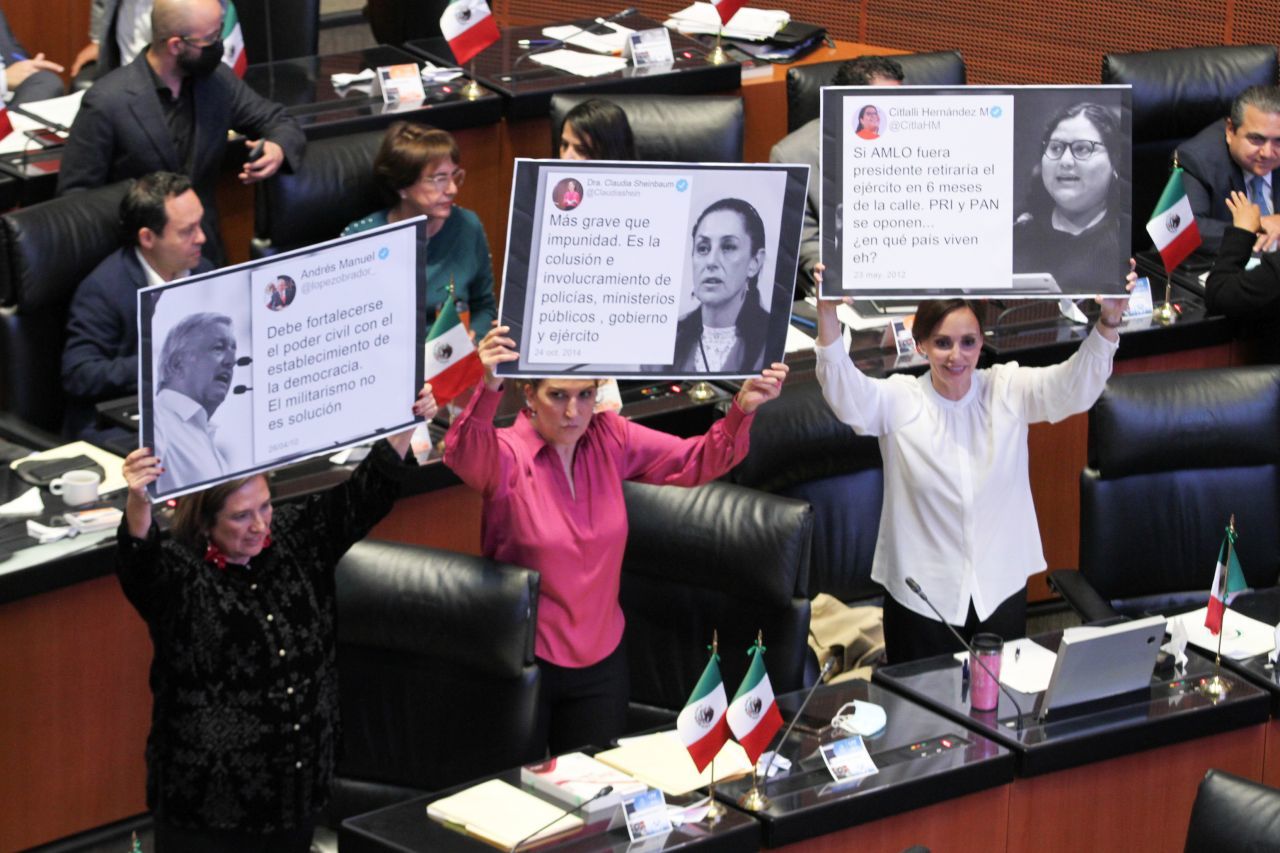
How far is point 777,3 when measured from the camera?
954cm

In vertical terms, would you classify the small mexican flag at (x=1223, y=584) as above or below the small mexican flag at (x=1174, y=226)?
below

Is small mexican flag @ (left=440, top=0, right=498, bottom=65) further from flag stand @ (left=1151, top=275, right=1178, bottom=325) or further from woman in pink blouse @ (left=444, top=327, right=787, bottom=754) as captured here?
woman in pink blouse @ (left=444, top=327, right=787, bottom=754)

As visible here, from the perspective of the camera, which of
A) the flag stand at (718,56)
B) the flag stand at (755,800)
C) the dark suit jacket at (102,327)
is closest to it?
the flag stand at (755,800)

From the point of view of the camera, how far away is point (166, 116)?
580cm

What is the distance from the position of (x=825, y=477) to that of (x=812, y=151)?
5.08 ft

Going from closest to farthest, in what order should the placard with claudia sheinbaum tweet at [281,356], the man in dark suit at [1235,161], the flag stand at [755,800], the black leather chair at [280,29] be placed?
the placard with claudia sheinbaum tweet at [281,356], the flag stand at [755,800], the man in dark suit at [1235,161], the black leather chair at [280,29]

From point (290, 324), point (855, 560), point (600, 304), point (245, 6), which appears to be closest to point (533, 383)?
point (600, 304)

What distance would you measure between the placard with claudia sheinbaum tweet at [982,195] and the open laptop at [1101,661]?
73 centimetres

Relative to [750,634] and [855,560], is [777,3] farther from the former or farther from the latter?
[750,634]

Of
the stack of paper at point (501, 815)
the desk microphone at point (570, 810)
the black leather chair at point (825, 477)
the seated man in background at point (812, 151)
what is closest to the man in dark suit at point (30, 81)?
the seated man in background at point (812, 151)

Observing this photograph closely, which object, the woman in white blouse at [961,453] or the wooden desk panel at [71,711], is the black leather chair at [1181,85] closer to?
the woman in white blouse at [961,453]

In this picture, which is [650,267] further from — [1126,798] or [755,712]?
[1126,798]

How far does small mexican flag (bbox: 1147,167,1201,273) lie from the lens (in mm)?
6027

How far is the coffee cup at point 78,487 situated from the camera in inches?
185
